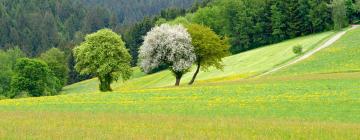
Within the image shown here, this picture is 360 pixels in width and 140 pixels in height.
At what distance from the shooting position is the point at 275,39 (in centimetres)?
13062

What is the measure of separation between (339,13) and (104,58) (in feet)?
218

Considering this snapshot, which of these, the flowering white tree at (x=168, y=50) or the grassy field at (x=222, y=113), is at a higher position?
the flowering white tree at (x=168, y=50)

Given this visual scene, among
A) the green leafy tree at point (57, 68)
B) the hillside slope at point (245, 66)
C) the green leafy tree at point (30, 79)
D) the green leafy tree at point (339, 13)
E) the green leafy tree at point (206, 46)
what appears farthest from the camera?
the green leafy tree at point (57, 68)

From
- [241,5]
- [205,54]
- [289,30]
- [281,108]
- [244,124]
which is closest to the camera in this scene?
[244,124]

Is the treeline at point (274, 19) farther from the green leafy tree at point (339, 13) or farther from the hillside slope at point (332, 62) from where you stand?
the hillside slope at point (332, 62)

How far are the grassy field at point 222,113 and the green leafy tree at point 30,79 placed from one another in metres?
55.5

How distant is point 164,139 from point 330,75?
1799 inches

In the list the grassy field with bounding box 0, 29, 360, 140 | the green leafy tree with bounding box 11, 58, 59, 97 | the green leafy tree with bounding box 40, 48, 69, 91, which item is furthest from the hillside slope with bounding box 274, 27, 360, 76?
the green leafy tree with bounding box 40, 48, 69, 91

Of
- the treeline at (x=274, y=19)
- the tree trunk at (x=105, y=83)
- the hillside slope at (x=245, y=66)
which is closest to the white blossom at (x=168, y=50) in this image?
the tree trunk at (x=105, y=83)

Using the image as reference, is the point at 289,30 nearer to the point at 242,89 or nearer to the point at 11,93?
the point at 11,93

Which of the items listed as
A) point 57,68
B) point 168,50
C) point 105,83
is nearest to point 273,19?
point 57,68

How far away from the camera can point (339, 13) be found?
116125 millimetres

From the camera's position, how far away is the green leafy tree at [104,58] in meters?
68.0

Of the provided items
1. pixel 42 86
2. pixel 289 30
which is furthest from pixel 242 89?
pixel 289 30
